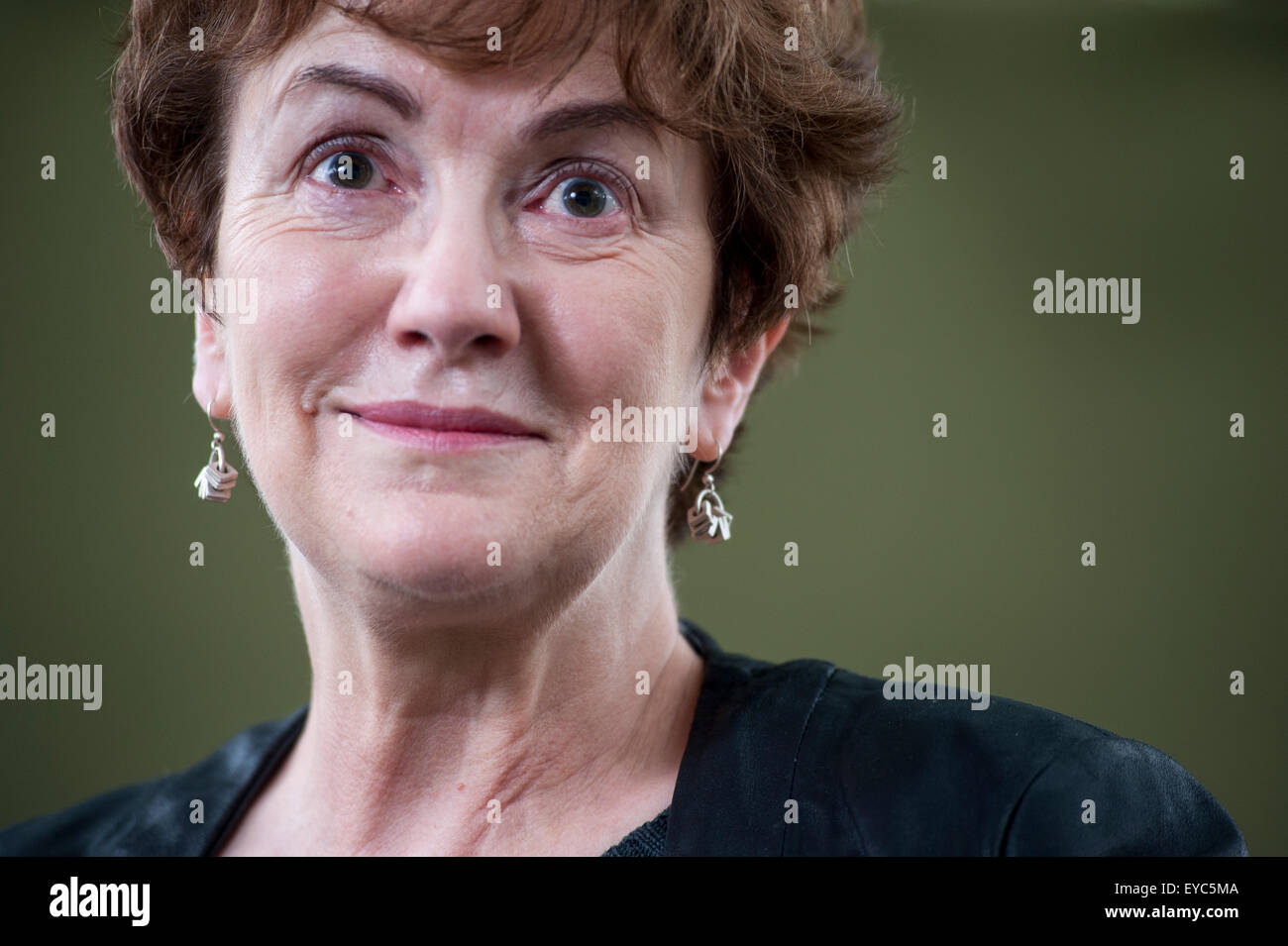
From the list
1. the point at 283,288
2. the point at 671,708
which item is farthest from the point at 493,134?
the point at 671,708

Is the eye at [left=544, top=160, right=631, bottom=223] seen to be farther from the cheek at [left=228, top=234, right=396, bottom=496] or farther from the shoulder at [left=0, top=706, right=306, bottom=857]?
the shoulder at [left=0, top=706, right=306, bottom=857]

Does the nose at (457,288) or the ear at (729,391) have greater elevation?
the nose at (457,288)

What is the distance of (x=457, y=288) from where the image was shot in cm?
129

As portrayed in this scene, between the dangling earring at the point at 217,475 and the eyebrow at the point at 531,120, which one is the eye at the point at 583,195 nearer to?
the eyebrow at the point at 531,120

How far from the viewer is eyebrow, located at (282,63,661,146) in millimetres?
1342

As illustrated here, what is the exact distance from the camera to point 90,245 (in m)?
2.79

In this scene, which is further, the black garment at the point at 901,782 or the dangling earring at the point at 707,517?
the dangling earring at the point at 707,517

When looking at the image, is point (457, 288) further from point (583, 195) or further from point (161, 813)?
point (161, 813)

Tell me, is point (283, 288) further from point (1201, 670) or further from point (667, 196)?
point (1201, 670)

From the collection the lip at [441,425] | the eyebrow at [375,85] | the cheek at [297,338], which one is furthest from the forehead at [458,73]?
the lip at [441,425]

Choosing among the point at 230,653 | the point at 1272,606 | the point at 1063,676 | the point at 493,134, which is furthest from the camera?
the point at 230,653

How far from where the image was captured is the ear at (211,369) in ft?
5.33

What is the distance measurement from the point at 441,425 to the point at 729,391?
447 mm

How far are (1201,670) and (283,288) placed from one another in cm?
199
